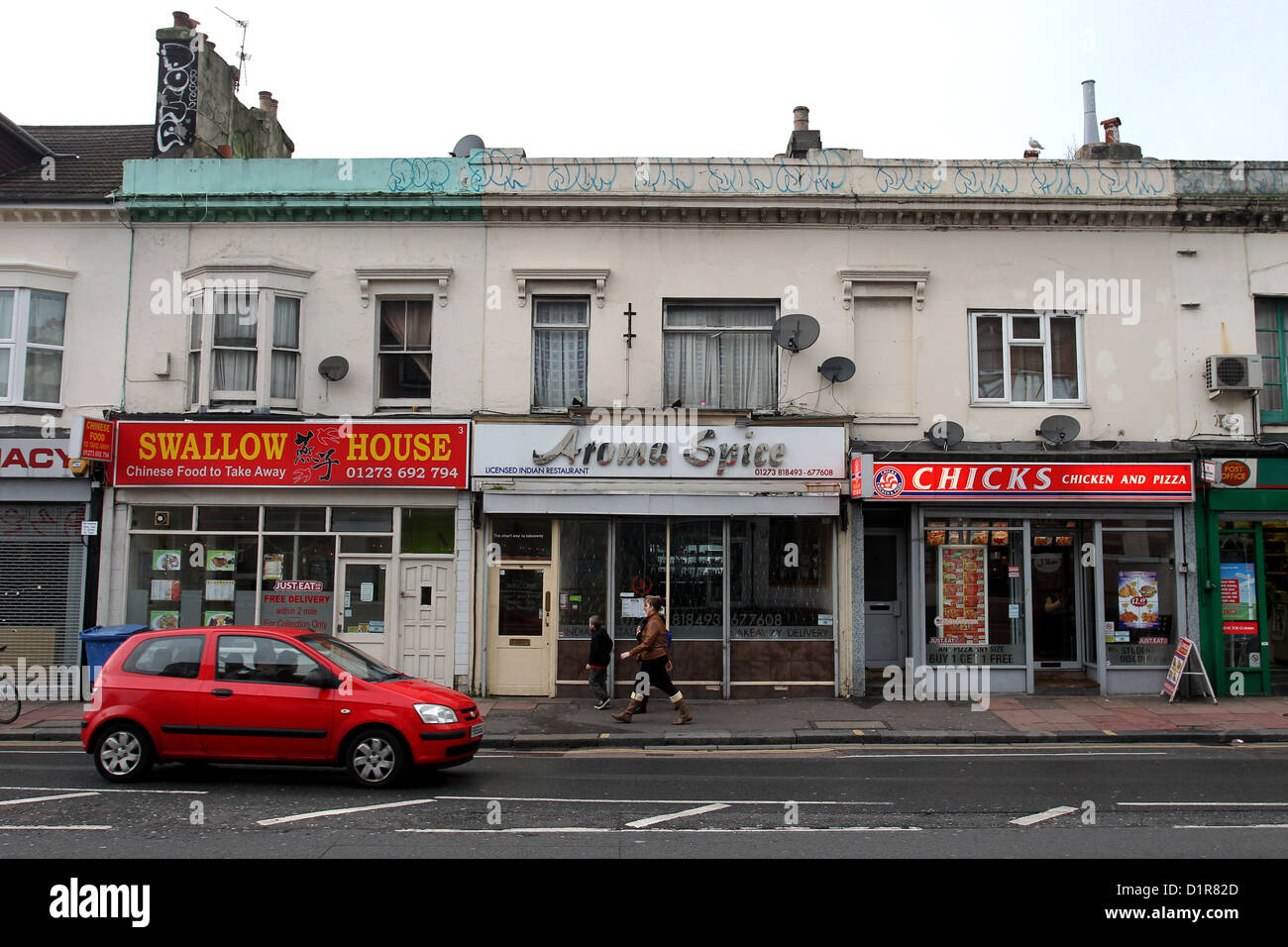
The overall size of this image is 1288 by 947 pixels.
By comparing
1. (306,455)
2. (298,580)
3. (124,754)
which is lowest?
(124,754)

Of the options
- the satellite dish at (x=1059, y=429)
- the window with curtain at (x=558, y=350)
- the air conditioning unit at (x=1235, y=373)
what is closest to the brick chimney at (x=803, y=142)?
the window with curtain at (x=558, y=350)

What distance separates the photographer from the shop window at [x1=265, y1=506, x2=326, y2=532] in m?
15.6

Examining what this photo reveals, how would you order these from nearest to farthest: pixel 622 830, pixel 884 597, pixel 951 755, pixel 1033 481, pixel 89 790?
pixel 622 830, pixel 89 790, pixel 951 755, pixel 1033 481, pixel 884 597

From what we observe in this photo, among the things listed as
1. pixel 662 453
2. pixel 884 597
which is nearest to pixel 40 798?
pixel 662 453

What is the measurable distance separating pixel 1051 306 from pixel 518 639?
1066 centimetres

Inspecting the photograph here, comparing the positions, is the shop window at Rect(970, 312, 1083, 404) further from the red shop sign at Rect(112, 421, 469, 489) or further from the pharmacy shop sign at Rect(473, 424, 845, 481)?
the red shop sign at Rect(112, 421, 469, 489)

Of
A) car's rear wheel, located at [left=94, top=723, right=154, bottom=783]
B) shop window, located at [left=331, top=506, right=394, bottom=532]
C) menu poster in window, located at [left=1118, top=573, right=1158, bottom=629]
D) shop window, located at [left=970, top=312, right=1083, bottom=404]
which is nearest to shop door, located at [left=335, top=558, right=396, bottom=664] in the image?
shop window, located at [left=331, top=506, right=394, bottom=532]

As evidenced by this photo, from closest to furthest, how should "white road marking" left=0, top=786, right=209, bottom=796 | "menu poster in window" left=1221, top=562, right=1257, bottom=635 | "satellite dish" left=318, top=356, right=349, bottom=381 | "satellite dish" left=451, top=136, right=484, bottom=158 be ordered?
"white road marking" left=0, top=786, right=209, bottom=796 < "menu poster in window" left=1221, top=562, right=1257, bottom=635 < "satellite dish" left=318, top=356, right=349, bottom=381 < "satellite dish" left=451, top=136, right=484, bottom=158

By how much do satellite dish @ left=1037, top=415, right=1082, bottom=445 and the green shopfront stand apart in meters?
2.16

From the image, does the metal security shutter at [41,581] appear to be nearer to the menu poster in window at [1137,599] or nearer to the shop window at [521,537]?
the shop window at [521,537]

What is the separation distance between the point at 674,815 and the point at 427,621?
26.6ft

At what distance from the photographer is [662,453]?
50.1 ft

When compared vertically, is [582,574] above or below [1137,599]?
above

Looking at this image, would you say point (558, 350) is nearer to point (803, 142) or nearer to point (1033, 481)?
point (803, 142)
